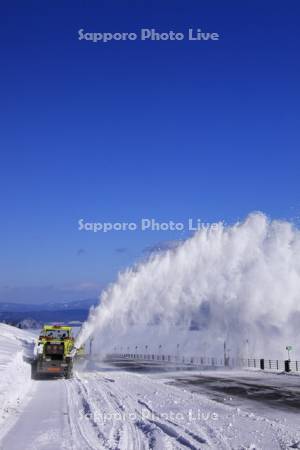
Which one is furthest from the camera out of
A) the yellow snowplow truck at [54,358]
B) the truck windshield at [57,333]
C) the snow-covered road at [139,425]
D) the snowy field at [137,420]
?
the truck windshield at [57,333]

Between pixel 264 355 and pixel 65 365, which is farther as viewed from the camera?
pixel 264 355

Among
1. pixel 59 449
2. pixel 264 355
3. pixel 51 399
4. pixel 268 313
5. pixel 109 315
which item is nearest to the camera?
pixel 59 449

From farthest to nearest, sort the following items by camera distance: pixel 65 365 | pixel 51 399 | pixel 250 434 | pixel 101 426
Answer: pixel 65 365 < pixel 51 399 < pixel 101 426 < pixel 250 434

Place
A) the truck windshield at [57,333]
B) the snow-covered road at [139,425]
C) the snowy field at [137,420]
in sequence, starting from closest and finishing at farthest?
the snow-covered road at [139,425], the snowy field at [137,420], the truck windshield at [57,333]

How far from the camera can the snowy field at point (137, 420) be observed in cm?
1032

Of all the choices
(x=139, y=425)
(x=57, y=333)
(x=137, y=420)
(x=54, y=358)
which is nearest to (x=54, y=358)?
(x=54, y=358)

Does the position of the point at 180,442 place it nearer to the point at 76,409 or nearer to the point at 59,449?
the point at 59,449

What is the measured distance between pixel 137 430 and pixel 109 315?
37535 millimetres

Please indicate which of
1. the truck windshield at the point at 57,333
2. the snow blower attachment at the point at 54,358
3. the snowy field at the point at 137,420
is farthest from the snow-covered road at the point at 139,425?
the truck windshield at the point at 57,333

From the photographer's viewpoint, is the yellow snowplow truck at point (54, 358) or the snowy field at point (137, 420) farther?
the yellow snowplow truck at point (54, 358)

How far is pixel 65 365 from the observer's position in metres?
28.0

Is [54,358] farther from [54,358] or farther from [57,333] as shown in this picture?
[57,333]

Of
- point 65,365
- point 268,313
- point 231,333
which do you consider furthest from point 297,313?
point 65,365

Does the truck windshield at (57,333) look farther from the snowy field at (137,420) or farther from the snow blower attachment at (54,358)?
the snowy field at (137,420)
